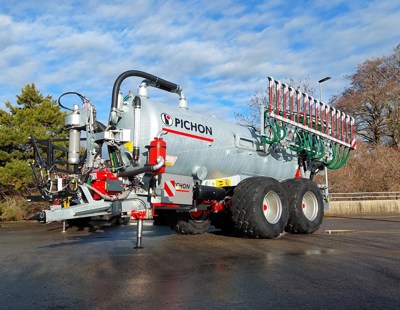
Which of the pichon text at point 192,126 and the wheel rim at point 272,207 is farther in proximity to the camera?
the wheel rim at point 272,207

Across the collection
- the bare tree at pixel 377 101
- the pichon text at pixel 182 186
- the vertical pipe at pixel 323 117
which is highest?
the bare tree at pixel 377 101

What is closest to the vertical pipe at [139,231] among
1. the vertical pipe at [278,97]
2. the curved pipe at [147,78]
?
the curved pipe at [147,78]

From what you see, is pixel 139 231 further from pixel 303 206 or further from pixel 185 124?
pixel 303 206

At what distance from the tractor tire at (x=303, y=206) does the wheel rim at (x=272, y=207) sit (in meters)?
0.82

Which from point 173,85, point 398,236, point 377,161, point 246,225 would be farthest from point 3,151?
point 377,161

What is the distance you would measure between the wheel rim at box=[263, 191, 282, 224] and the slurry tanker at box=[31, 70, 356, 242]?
0.02 meters

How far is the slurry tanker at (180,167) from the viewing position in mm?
8383

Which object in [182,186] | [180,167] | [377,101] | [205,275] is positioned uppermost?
[377,101]

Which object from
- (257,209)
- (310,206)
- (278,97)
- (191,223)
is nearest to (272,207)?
(257,209)

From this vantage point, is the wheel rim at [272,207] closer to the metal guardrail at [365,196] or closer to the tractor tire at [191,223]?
the tractor tire at [191,223]

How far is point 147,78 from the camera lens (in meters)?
9.15

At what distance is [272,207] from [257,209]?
0.94 metres

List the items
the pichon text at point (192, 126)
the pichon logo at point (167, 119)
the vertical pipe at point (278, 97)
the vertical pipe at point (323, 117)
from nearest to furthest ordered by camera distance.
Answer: the pichon logo at point (167, 119)
the pichon text at point (192, 126)
the vertical pipe at point (278, 97)
the vertical pipe at point (323, 117)

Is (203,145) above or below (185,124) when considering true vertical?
below
